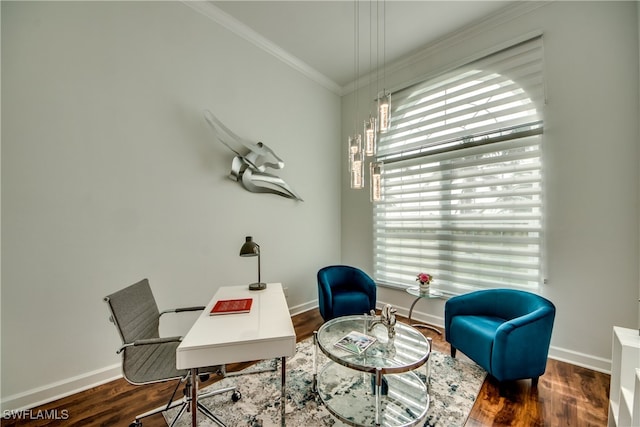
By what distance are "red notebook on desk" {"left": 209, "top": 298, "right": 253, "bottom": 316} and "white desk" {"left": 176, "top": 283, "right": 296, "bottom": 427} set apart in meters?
0.04

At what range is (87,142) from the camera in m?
2.01

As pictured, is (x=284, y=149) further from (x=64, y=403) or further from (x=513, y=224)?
(x=64, y=403)

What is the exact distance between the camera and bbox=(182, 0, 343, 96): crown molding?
8.73 ft

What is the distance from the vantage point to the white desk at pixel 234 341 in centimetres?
128

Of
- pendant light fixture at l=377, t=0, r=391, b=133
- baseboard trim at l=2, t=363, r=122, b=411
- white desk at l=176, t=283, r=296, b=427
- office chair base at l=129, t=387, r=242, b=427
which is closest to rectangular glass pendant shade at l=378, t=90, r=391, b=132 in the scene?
pendant light fixture at l=377, t=0, r=391, b=133

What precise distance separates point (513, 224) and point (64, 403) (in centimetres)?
418

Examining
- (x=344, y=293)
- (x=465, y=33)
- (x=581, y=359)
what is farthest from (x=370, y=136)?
(x=581, y=359)

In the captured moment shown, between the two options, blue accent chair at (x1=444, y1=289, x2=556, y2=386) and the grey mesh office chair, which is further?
blue accent chair at (x1=444, y1=289, x2=556, y2=386)

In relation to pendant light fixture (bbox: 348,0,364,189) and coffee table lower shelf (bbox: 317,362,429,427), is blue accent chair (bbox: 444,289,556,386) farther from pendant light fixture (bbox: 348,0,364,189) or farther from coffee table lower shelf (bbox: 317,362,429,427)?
pendant light fixture (bbox: 348,0,364,189)

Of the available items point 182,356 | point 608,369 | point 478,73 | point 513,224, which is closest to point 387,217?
point 513,224

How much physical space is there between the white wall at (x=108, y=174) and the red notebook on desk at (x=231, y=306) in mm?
914

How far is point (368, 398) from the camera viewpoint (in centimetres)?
183

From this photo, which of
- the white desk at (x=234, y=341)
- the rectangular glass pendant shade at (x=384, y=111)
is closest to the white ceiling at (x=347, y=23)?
the rectangular glass pendant shade at (x=384, y=111)

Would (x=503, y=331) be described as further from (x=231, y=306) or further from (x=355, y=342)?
(x=231, y=306)
